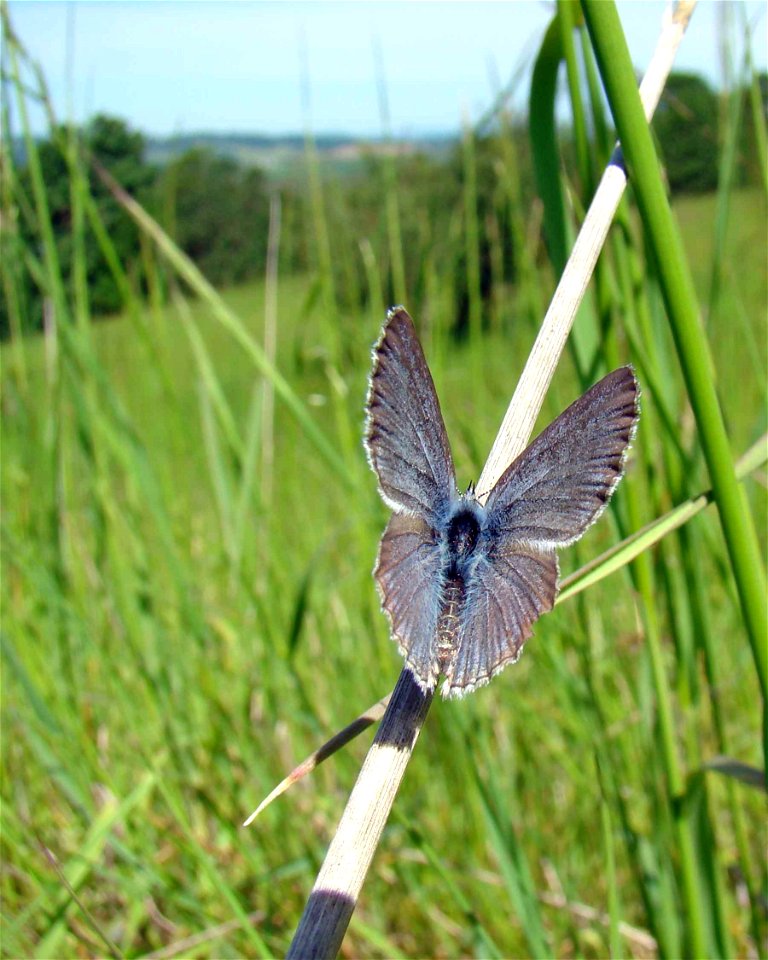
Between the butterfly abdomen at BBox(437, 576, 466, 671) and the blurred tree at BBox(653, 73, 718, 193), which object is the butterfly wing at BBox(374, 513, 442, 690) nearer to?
the butterfly abdomen at BBox(437, 576, 466, 671)

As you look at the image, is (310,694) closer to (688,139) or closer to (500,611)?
(500,611)

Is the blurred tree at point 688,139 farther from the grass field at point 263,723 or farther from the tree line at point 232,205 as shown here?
the grass field at point 263,723

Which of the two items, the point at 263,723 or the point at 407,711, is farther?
the point at 263,723

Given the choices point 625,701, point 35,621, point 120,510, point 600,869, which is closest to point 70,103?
point 120,510

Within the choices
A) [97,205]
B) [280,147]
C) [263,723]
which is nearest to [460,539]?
[263,723]

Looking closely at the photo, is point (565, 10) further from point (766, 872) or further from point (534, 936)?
point (766, 872)

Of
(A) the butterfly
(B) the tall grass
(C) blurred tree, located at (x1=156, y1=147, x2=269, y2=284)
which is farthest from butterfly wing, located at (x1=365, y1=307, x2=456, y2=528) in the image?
(C) blurred tree, located at (x1=156, y1=147, x2=269, y2=284)

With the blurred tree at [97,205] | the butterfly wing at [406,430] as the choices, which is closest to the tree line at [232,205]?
the blurred tree at [97,205]
